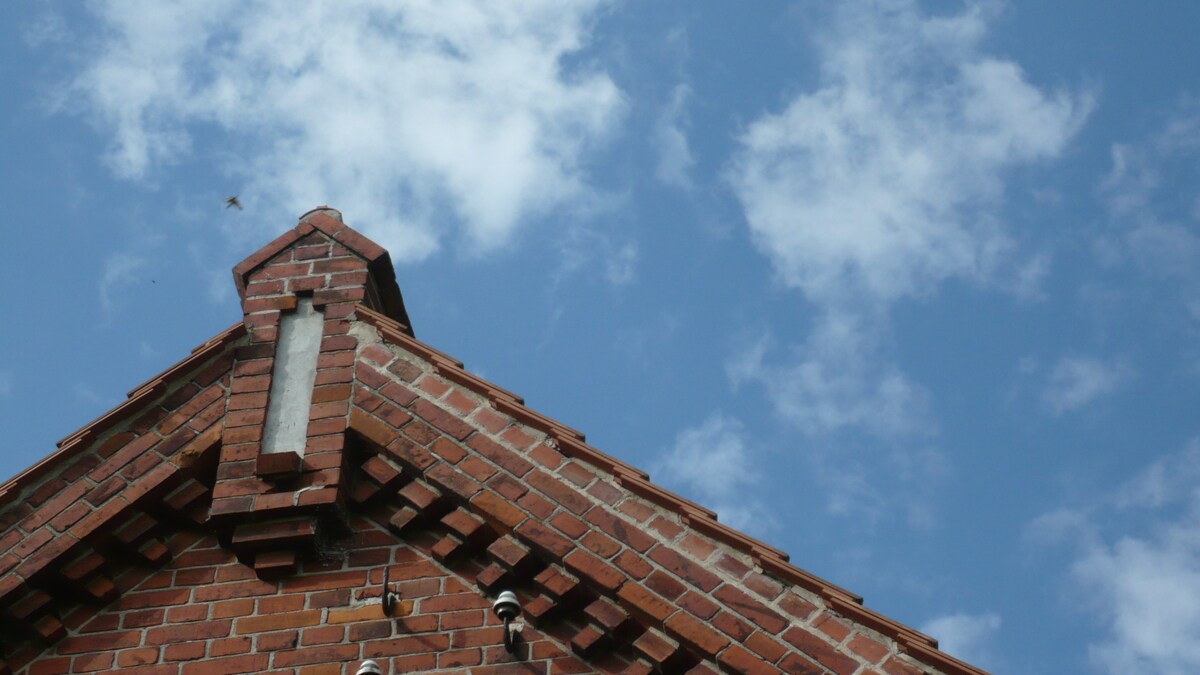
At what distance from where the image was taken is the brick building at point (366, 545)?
742 cm

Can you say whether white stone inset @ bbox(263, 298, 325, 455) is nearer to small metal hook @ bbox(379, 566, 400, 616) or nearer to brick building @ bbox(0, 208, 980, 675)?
brick building @ bbox(0, 208, 980, 675)

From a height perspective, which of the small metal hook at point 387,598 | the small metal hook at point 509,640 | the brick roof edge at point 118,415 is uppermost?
the brick roof edge at point 118,415

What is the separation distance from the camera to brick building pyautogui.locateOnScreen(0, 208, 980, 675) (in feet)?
24.3

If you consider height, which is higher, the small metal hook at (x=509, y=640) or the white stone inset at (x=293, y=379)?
the white stone inset at (x=293, y=379)

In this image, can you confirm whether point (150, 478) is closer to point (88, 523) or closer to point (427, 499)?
point (88, 523)

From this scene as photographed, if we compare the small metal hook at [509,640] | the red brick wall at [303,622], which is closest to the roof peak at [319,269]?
the red brick wall at [303,622]

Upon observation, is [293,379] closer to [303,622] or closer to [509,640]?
[303,622]

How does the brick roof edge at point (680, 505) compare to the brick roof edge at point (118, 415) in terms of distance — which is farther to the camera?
the brick roof edge at point (118, 415)

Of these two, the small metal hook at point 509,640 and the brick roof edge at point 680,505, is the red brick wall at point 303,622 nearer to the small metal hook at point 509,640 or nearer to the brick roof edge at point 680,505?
the small metal hook at point 509,640

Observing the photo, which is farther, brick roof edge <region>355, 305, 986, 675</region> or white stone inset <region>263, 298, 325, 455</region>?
white stone inset <region>263, 298, 325, 455</region>

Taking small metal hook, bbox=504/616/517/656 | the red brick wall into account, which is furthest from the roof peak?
small metal hook, bbox=504/616/517/656

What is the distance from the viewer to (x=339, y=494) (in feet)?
26.7

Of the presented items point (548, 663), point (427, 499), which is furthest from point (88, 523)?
point (548, 663)

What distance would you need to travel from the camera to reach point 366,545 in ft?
26.6
